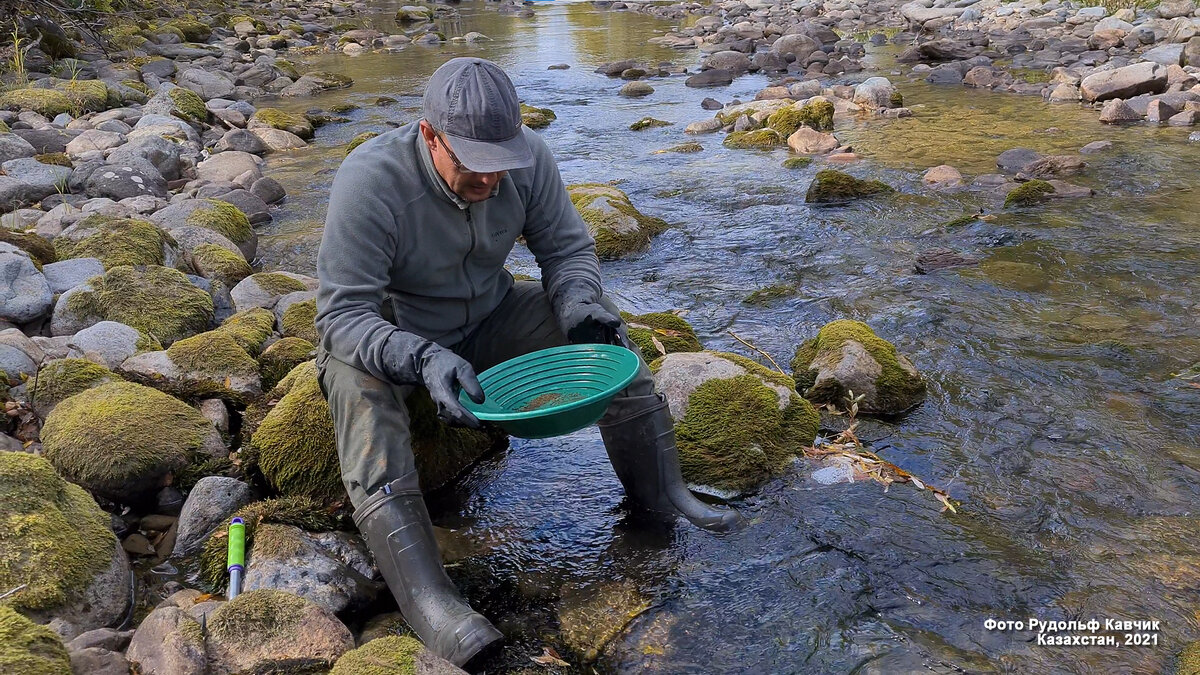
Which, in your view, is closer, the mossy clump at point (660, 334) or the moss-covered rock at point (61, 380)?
the moss-covered rock at point (61, 380)

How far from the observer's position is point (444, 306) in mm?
3811

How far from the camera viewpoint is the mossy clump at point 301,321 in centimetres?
562

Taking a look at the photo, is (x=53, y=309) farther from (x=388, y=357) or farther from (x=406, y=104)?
(x=406, y=104)

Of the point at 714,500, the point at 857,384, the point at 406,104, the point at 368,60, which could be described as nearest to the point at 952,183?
the point at 857,384

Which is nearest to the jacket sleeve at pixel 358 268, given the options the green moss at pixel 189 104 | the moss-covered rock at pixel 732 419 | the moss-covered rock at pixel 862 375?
the moss-covered rock at pixel 732 419

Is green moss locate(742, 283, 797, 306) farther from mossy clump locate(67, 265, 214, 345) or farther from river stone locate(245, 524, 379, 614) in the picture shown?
river stone locate(245, 524, 379, 614)

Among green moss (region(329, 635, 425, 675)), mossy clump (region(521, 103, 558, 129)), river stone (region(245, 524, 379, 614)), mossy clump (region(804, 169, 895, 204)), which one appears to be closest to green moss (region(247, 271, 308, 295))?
river stone (region(245, 524, 379, 614))

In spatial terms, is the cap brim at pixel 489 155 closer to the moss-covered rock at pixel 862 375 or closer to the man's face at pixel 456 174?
the man's face at pixel 456 174

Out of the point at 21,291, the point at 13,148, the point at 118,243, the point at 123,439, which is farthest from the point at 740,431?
the point at 13,148

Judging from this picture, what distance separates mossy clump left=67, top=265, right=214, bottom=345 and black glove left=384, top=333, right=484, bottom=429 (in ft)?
9.55

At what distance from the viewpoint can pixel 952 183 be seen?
9.17 metres

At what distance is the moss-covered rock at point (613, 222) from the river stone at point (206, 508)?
13.5 feet

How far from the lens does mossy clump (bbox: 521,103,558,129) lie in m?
13.6

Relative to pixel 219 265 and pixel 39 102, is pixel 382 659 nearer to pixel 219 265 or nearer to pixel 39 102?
pixel 219 265
